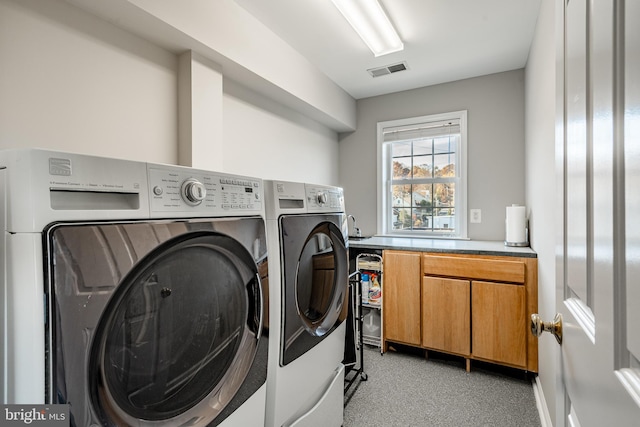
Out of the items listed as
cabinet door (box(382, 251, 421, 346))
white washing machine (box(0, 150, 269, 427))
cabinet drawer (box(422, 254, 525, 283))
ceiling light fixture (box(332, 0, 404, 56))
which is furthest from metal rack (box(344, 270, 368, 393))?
ceiling light fixture (box(332, 0, 404, 56))

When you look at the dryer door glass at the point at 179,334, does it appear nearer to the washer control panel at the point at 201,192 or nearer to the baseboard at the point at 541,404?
the washer control panel at the point at 201,192

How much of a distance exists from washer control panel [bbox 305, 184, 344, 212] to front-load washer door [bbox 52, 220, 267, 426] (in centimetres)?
43

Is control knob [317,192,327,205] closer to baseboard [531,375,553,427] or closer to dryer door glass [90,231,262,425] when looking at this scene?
dryer door glass [90,231,262,425]

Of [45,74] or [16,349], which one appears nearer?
[16,349]

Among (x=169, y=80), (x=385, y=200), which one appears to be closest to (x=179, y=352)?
(x=169, y=80)

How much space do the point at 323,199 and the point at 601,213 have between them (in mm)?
1034

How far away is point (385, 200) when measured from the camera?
356cm

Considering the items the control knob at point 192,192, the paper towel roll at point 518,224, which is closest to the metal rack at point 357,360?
the paper towel roll at point 518,224

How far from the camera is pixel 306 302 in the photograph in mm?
1334

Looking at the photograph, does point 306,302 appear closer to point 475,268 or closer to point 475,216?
point 475,268

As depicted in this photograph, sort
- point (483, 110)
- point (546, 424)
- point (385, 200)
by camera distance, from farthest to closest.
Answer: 1. point (385, 200)
2. point (483, 110)
3. point (546, 424)

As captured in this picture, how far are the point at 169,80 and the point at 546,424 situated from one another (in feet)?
9.54

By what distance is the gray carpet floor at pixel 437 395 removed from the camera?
1815 millimetres

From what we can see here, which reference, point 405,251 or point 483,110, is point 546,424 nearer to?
point 405,251
